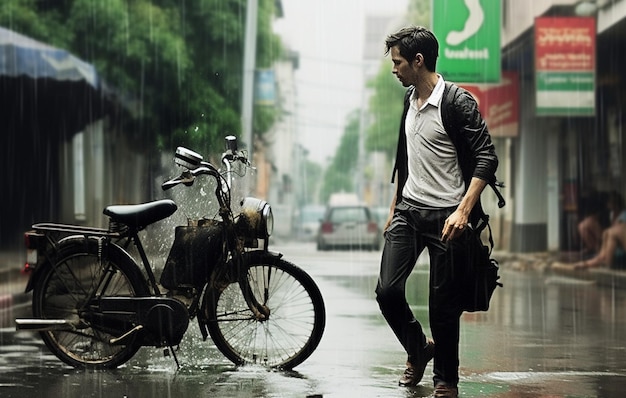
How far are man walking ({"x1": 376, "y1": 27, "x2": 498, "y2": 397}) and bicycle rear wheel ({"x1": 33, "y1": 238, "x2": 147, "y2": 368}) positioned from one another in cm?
158

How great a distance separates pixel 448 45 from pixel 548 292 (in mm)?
8033

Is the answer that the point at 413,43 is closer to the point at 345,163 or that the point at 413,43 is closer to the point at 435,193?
the point at 435,193

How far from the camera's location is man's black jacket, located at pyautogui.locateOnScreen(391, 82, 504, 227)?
5.18 m

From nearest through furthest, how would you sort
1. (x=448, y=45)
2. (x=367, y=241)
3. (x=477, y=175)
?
(x=477, y=175)
(x=448, y=45)
(x=367, y=241)

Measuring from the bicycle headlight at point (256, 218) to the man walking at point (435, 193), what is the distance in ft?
2.93

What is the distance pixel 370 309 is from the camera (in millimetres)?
10312

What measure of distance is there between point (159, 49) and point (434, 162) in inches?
719

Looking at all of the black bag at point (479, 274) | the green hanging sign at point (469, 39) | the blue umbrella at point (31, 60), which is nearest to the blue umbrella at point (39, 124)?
the blue umbrella at point (31, 60)

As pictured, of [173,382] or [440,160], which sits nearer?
[440,160]

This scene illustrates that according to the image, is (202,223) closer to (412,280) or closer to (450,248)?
(450,248)

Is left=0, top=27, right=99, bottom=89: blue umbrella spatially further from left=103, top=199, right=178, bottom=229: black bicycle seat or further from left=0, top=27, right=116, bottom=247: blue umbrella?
left=103, top=199, right=178, bottom=229: black bicycle seat

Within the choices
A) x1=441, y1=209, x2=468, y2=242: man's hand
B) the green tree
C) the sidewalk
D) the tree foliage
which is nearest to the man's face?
x1=441, y1=209, x2=468, y2=242: man's hand

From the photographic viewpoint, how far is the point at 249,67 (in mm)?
23828

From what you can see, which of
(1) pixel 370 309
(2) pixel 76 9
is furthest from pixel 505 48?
(1) pixel 370 309
